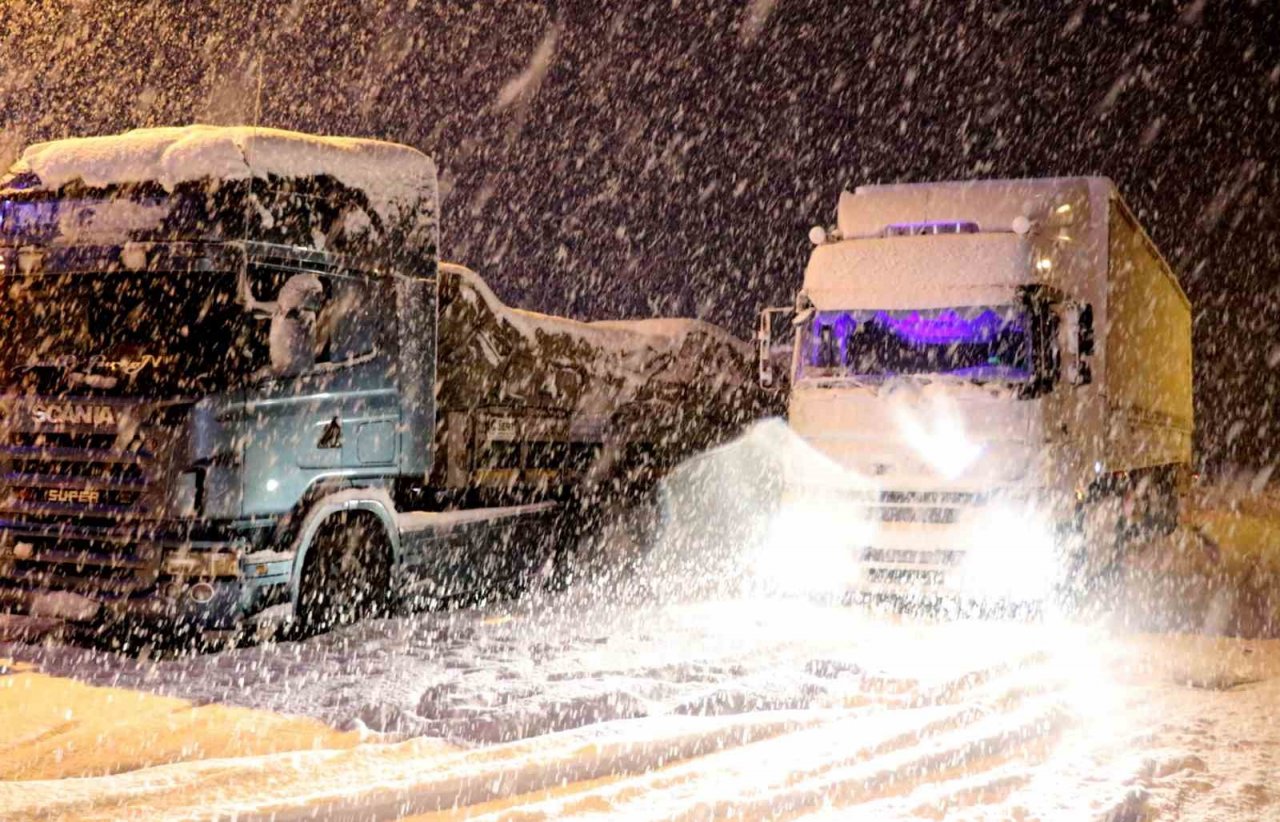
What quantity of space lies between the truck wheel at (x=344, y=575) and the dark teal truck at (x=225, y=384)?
2cm

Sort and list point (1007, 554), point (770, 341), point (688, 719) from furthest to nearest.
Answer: point (770, 341)
point (1007, 554)
point (688, 719)

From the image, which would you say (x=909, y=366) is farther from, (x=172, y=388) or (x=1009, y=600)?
(x=172, y=388)

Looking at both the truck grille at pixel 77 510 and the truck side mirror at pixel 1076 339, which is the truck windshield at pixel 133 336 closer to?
the truck grille at pixel 77 510

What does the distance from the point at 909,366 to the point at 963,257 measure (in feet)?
3.51

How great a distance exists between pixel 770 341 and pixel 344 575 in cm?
451

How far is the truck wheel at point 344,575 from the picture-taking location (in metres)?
8.45

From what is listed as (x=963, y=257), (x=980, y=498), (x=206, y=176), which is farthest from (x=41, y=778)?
(x=963, y=257)

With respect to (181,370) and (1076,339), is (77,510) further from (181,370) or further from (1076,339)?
(1076,339)

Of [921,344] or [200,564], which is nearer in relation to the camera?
[200,564]

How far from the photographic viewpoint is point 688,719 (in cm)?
660

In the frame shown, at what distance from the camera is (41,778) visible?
18.1ft

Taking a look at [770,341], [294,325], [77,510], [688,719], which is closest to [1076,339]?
[770,341]

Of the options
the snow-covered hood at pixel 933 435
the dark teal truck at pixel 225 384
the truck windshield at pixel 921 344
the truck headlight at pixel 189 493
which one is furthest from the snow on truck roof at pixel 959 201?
the truck headlight at pixel 189 493

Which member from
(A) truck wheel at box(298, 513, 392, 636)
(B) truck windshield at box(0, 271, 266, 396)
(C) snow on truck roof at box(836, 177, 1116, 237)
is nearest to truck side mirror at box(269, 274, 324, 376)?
(B) truck windshield at box(0, 271, 266, 396)
